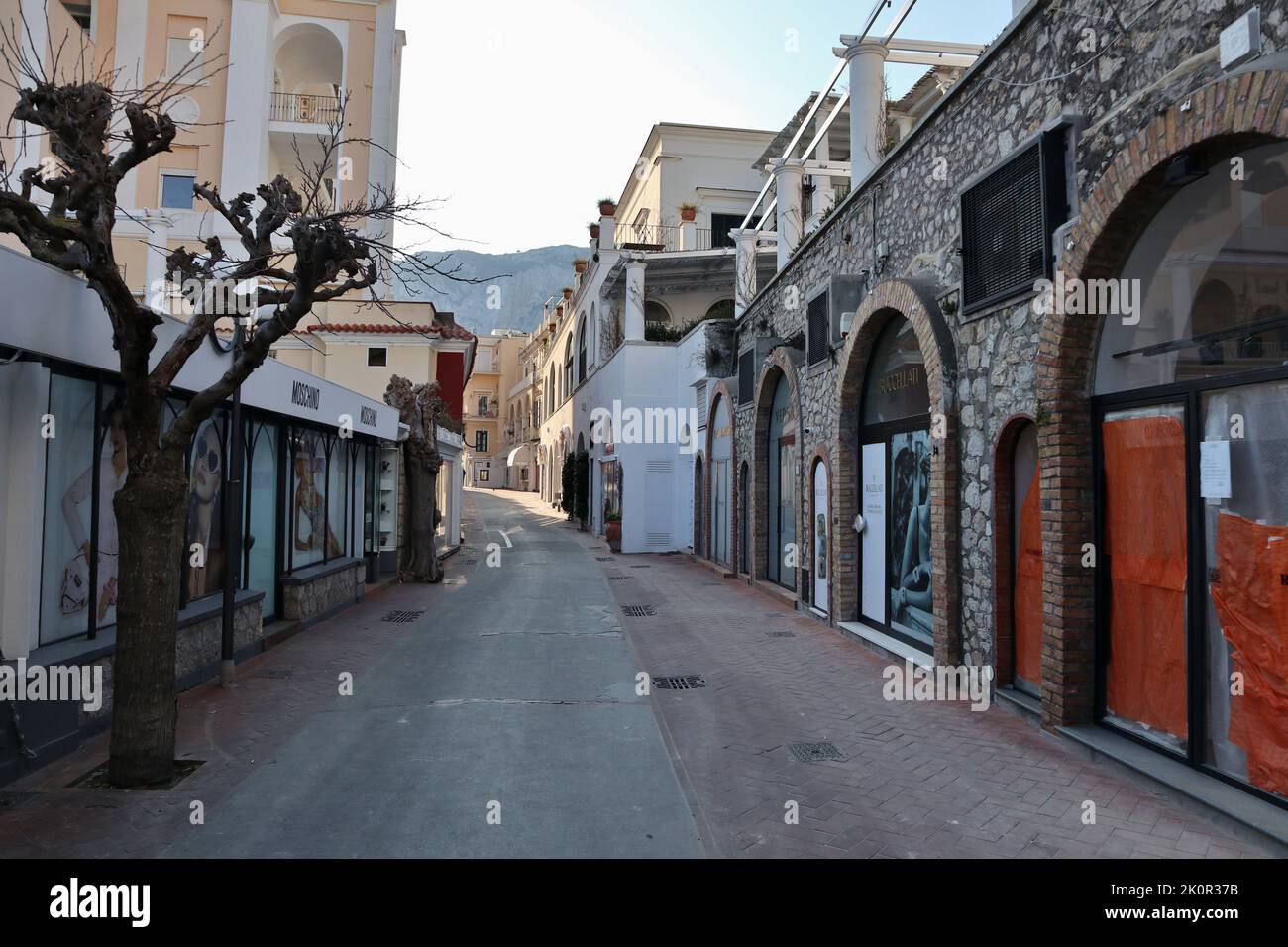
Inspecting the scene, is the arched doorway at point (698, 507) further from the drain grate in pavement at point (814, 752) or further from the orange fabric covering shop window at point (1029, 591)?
the drain grate in pavement at point (814, 752)

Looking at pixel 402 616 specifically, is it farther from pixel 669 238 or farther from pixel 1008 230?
pixel 669 238

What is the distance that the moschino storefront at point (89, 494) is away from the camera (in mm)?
5012

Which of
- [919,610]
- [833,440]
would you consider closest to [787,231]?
[833,440]

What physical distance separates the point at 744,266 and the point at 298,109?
13853 mm

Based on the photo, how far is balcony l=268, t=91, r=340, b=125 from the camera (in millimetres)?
20703

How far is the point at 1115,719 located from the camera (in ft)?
17.0

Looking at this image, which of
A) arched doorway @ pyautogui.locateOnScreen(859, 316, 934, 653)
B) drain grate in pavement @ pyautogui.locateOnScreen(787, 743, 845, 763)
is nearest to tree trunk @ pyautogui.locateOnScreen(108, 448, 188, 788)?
drain grate in pavement @ pyautogui.locateOnScreen(787, 743, 845, 763)

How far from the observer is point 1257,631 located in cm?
403

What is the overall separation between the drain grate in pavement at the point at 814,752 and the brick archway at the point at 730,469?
383 inches

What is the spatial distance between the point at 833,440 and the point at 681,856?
6823mm

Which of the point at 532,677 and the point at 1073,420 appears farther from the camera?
the point at 532,677

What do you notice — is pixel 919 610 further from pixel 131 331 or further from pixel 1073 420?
pixel 131 331

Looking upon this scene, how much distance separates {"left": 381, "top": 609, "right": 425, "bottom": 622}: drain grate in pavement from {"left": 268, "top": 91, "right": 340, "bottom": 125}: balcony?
50.2 feet

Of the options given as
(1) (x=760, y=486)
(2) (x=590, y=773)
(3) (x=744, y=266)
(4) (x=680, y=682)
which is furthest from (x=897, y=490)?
(3) (x=744, y=266)
